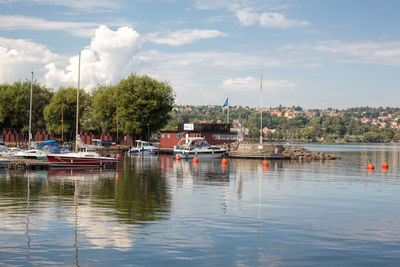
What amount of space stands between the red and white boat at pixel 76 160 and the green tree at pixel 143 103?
188 feet

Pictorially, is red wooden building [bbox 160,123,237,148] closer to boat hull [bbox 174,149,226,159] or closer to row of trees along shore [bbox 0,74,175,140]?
row of trees along shore [bbox 0,74,175,140]

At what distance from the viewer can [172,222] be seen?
24766 mm

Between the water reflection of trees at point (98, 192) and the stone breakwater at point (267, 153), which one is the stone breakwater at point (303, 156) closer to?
the stone breakwater at point (267, 153)

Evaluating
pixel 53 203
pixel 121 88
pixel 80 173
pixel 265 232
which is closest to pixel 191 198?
pixel 53 203

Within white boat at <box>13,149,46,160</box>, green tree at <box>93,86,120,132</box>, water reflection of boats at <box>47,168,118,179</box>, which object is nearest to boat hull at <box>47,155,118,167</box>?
water reflection of boats at <box>47,168,118,179</box>

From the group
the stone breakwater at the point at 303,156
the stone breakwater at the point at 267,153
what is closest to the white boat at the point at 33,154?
the stone breakwater at the point at 267,153

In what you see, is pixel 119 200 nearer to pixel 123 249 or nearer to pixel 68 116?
pixel 123 249

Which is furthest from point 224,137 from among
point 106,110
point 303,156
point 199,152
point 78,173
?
point 78,173

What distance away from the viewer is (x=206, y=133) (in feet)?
383

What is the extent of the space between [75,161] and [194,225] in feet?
126

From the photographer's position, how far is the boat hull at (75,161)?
58.1m

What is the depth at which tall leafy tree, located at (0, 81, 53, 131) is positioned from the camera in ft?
462

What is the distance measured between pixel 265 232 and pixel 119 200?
13.6 meters

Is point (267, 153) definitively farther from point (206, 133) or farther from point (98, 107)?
point (98, 107)
